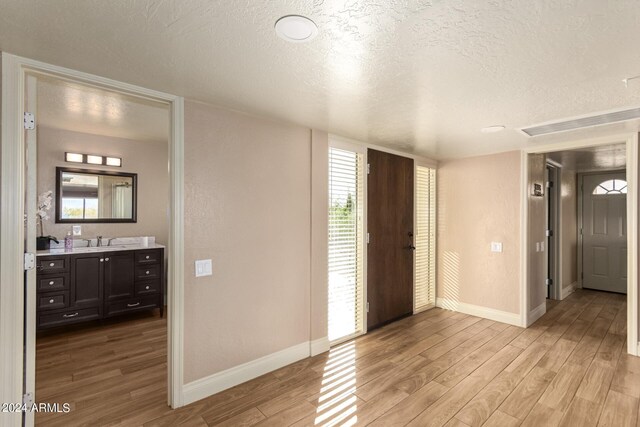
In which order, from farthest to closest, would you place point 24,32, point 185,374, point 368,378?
point 368,378 < point 185,374 < point 24,32

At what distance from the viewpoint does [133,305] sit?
3.96m

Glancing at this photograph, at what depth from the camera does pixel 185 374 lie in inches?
91.0

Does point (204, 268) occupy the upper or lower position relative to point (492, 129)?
lower

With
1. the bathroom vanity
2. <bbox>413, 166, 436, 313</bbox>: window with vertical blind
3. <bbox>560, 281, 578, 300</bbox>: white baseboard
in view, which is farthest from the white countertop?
<bbox>560, 281, 578, 300</bbox>: white baseboard

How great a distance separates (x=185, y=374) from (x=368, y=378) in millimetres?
1503

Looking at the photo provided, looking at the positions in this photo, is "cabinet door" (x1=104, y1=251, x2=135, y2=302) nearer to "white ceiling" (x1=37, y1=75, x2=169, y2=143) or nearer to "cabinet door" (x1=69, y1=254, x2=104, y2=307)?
"cabinet door" (x1=69, y1=254, x2=104, y2=307)

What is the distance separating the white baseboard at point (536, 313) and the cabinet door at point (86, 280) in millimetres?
5405

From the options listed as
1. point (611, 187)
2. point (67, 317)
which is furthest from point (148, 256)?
point (611, 187)

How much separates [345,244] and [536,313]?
2.95 m

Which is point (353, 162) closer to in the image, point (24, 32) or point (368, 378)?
point (368, 378)

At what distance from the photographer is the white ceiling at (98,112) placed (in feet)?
8.59

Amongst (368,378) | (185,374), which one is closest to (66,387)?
(185,374)

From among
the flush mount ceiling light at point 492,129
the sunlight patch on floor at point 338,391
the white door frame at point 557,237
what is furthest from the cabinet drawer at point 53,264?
the white door frame at point 557,237

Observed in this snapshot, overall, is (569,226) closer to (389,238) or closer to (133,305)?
(389,238)
